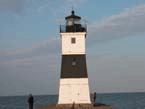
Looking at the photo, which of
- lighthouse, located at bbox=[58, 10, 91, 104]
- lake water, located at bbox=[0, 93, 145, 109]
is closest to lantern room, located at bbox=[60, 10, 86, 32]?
lighthouse, located at bbox=[58, 10, 91, 104]

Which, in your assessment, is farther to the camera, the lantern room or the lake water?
the lake water

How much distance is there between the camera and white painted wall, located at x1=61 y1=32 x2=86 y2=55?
28.9 metres

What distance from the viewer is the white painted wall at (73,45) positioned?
28859mm

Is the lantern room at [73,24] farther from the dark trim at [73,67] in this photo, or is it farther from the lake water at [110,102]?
the lake water at [110,102]

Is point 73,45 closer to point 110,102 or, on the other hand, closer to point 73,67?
point 73,67

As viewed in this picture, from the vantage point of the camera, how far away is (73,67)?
93.7 feet

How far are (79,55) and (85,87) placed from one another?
343 cm

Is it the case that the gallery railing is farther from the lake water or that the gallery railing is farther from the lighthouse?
the lake water

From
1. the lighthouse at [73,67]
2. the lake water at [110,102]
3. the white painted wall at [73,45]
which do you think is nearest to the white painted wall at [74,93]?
the lighthouse at [73,67]

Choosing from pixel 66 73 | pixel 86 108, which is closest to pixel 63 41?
pixel 66 73

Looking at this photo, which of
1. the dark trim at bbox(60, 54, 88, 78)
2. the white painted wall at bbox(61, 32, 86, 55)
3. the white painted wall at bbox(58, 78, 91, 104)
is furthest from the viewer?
the white painted wall at bbox(61, 32, 86, 55)

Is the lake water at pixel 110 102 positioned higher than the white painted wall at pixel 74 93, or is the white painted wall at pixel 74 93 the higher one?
the white painted wall at pixel 74 93

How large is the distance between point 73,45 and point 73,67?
237 cm

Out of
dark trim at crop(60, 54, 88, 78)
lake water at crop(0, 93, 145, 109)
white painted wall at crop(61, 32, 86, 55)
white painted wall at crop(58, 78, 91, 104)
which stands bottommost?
lake water at crop(0, 93, 145, 109)
